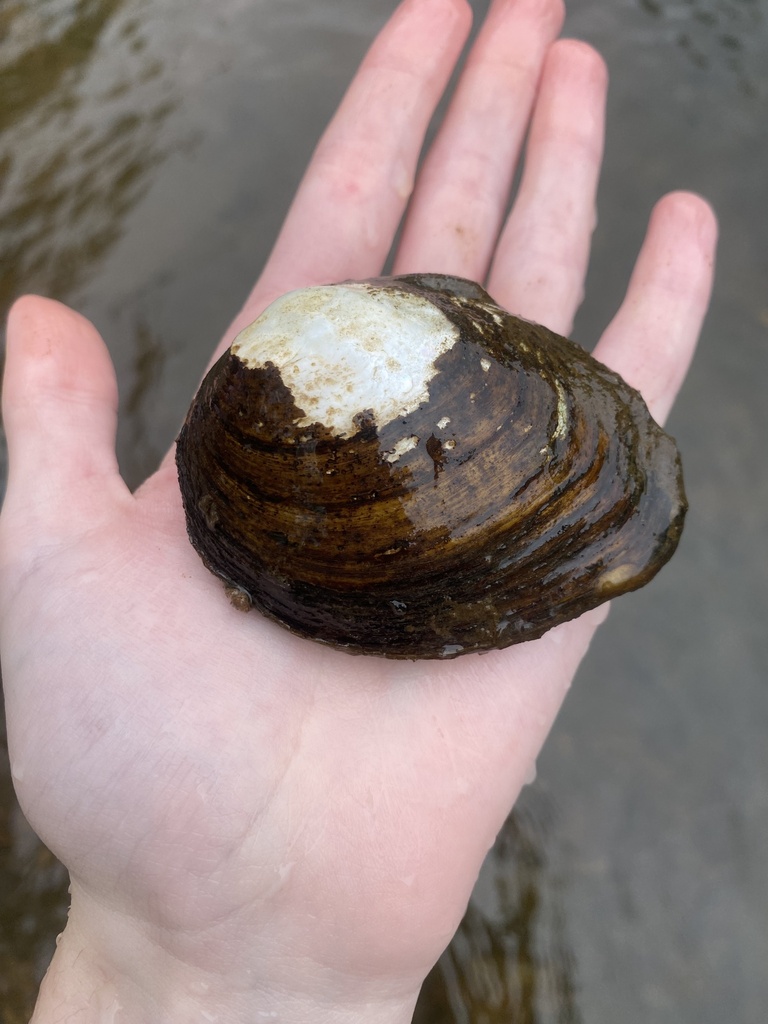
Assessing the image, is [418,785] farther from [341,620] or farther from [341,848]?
[341,620]

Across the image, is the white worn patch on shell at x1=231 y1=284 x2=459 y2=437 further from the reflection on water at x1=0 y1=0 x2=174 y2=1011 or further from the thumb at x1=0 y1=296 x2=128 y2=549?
the reflection on water at x1=0 y1=0 x2=174 y2=1011

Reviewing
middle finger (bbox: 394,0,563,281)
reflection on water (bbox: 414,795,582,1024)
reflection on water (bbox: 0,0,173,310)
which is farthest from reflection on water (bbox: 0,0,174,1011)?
reflection on water (bbox: 414,795,582,1024)

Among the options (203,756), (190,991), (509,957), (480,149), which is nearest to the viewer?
(203,756)

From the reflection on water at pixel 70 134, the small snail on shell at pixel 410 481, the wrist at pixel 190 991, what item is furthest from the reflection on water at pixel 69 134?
the wrist at pixel 190 991

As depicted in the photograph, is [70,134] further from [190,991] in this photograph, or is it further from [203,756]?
[190,991]

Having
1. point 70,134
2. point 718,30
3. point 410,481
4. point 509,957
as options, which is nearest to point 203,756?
point 410,481

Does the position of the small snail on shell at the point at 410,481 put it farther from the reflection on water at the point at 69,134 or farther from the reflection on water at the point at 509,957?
the reflection on water at the point at 69,134

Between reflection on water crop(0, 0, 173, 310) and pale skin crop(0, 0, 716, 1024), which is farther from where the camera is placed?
reflection on water crop(0, 0, 173, 310)
